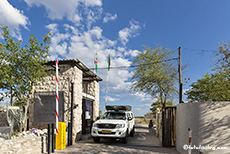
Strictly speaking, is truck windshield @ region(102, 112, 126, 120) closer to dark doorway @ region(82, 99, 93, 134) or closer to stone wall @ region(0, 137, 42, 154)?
dark doorway @ region(82, 99, 93, 134)

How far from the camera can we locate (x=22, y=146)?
7.36 metres

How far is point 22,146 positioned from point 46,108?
4.13m

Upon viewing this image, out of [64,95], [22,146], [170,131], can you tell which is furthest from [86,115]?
[22,146]

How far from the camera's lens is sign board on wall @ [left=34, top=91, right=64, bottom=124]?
11.3 metres

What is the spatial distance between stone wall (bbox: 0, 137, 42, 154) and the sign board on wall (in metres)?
3.12

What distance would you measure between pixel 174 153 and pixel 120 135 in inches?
120

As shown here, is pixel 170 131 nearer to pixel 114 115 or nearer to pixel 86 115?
pixel 114 115

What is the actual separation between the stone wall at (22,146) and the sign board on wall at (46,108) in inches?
123

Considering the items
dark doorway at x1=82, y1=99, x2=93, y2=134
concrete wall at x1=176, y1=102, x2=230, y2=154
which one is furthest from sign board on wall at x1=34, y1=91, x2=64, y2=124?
concrete wall at x1=176, y1=102, x2=230, y2=154

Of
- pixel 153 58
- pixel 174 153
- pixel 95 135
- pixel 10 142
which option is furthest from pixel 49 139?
pixel 153 58

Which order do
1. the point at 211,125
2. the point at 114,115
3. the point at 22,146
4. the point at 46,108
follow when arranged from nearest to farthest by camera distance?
the point at 211,125 < the point at 22,146 < the point at 46,108 < the point at 114,115

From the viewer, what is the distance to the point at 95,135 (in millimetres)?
10516

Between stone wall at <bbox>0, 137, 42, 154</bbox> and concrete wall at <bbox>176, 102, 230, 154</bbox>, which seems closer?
stone wall at <bbox>0, 137, 42, 154</bbox>

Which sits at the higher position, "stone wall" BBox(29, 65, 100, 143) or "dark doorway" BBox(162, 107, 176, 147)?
"stone wall" BBox(29, 65, 100, 143)
